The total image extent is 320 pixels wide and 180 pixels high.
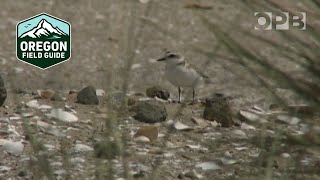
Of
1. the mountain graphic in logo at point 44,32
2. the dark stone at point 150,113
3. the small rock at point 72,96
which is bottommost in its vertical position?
the dark stone at point 150,113

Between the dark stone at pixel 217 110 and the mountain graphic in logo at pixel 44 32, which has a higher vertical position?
the mountain graphic in logo at pixel 44 32

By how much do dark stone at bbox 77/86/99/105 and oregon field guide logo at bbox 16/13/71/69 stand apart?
46 centimetres

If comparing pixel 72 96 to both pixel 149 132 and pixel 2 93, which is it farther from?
pixel 149 132

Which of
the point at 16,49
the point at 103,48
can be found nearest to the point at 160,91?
the point at 103,48

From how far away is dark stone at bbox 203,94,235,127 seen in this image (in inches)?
118

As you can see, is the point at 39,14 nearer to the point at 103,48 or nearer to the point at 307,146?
the point at 103,48

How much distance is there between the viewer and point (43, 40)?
4.09 m

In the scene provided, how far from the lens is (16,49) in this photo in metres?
4.22

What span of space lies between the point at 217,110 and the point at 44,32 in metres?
1.37

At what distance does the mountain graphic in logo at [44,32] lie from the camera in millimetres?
4227

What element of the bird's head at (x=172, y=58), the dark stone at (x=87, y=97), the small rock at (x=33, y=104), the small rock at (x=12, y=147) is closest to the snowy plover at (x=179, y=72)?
the bird's head at (x=172, y=58)

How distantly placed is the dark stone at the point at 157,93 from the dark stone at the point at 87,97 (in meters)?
0.31

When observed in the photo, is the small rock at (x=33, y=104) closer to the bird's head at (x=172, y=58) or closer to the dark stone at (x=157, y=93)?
the dark stone at (x=157, y=93)

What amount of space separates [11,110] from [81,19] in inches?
64.5
